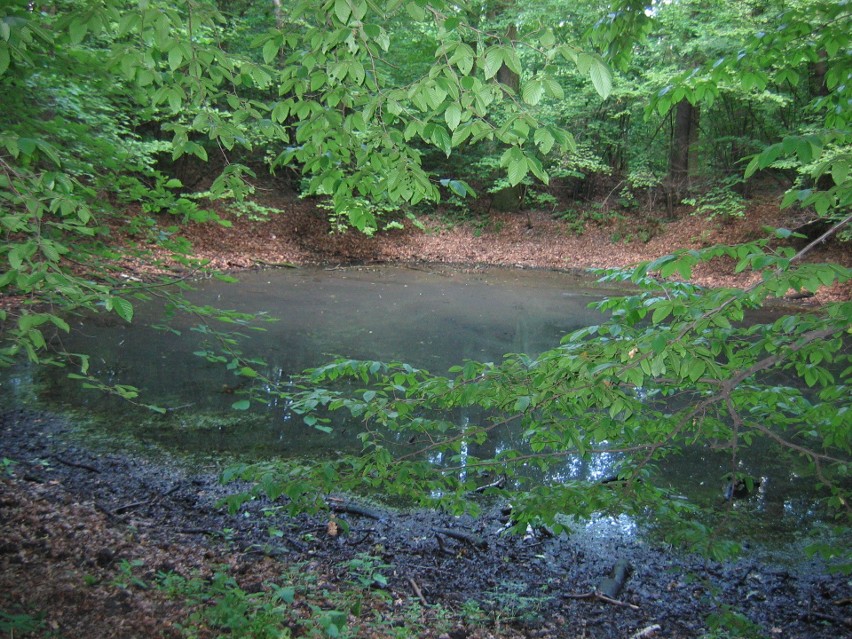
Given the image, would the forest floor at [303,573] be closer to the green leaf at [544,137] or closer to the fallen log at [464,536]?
the fallen log at [464,536]

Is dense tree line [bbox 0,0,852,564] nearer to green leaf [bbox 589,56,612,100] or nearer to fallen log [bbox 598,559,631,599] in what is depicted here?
green leaf [bbox 589,56,612,100]

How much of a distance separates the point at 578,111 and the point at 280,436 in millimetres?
17046

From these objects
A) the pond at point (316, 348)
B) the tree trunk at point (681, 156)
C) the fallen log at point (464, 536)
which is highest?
the tree trunk at point (681, 156)

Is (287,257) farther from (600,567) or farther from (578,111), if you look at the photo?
(600,567)

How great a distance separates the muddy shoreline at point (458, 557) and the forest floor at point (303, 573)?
0.01 metres

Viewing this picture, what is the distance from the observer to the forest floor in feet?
8.09

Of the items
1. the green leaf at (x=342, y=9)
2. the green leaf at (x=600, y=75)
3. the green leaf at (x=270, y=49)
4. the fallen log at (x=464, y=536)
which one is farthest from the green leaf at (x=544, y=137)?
the fallen log at (x=464, y=536)

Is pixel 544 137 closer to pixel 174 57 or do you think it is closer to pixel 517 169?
pixel 517 169

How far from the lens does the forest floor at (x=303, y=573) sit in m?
2.46

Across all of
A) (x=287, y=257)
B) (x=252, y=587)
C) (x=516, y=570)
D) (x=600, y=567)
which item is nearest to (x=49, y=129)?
(x=252, y=587)

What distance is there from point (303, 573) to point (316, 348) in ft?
16.1

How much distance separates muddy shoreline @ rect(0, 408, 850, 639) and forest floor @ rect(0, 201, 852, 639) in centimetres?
1

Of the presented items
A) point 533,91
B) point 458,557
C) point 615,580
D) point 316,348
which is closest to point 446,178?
point 533,91

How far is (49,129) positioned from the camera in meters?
2.83
